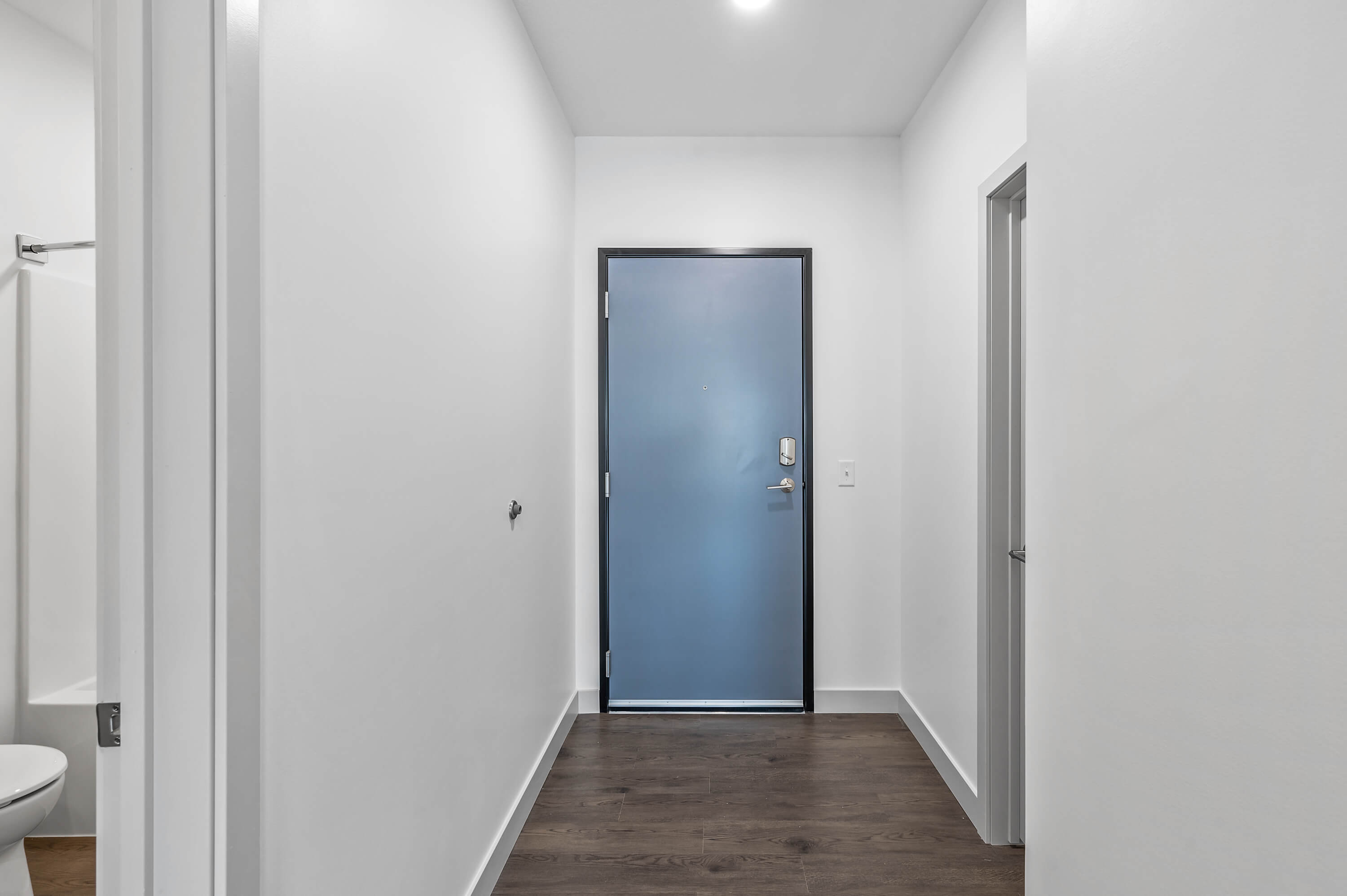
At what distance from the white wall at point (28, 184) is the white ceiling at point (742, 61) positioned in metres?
1.59

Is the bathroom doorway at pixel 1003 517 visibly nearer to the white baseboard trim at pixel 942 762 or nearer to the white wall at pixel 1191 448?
the white baseboard trim at pixel 942 762

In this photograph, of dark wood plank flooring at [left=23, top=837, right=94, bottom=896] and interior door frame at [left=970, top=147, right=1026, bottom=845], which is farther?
interior door frame at [left=970, top=147, right=1026, bottom=845]

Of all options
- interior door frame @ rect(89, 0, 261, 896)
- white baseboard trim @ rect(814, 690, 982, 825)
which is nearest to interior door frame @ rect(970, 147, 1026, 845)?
white baseboard trim @ rect(814, 690, 982, 825)

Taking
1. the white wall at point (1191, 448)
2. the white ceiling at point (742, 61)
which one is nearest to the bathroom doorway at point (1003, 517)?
the white ceiling at point (742, 61)

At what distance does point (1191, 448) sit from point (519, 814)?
6.81 ft

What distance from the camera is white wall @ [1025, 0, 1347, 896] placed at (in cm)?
69

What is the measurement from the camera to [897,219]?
10.3 ft

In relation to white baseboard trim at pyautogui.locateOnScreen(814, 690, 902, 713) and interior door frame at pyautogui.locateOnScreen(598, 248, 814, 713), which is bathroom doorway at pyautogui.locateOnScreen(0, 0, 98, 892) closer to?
interior door frame at pyautogui.locateOnScreen(598, 248, 814, 713)

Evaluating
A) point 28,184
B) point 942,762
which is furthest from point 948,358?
point 28,184

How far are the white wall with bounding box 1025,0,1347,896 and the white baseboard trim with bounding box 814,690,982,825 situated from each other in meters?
1.25

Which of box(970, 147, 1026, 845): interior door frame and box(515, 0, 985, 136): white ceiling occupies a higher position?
box(515, 0, 985, 136): white ceiling

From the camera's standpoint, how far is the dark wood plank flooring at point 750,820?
194 centimetres

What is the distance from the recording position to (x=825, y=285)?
3156mm

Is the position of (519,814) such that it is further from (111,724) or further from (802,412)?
(802,412)
